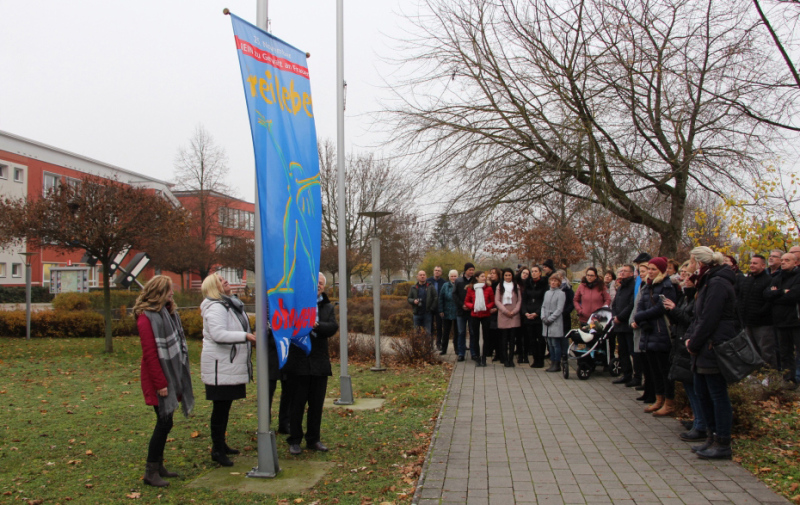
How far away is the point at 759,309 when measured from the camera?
9.42 m

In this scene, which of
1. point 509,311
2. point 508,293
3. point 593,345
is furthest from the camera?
point 508,293

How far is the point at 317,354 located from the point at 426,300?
27.1 feet

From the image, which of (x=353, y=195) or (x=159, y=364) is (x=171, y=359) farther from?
(x=353, y=195)

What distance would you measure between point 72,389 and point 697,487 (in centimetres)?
931

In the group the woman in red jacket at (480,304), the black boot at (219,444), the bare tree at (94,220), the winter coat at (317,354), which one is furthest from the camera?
the bare tree at (94,220)

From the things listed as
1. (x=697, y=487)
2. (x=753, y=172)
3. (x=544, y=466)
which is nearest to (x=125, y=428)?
(x=544, y=466)

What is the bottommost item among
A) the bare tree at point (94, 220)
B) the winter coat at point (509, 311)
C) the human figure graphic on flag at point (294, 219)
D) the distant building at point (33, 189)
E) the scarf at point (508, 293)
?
the winter coat at point (509, 311)

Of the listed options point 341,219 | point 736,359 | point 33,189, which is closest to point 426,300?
point 341,219

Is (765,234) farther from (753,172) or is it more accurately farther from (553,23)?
(553,23)

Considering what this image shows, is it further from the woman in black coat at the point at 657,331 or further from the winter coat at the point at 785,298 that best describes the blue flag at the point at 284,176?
the winter coat at the point at 785,298

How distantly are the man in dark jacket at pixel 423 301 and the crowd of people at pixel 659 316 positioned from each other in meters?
0.02

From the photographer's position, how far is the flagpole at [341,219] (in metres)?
8.96

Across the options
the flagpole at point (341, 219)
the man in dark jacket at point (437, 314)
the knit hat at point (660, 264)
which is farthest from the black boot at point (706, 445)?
the man in dark jacket at point (437, 314)

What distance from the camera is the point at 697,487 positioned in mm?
4887
